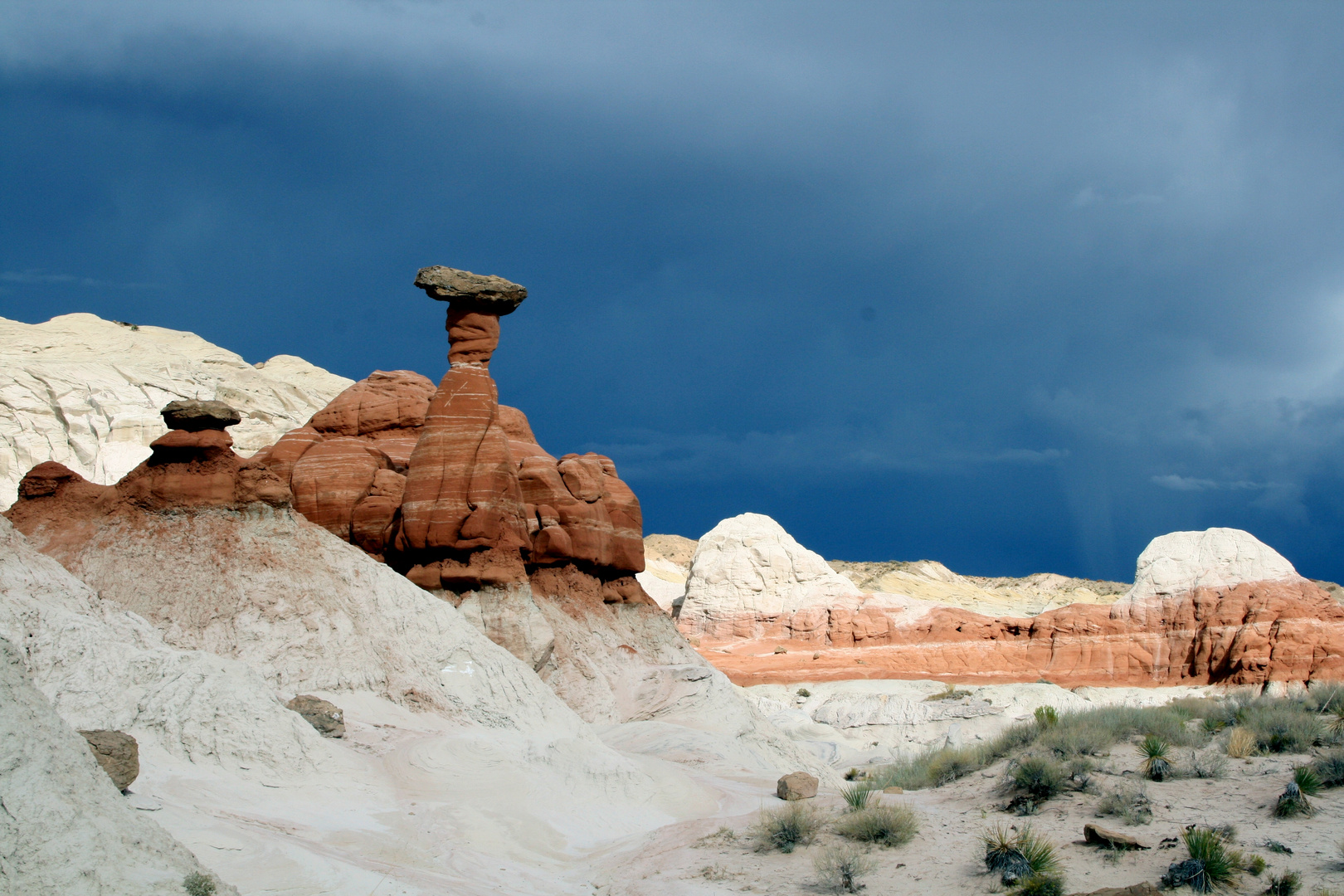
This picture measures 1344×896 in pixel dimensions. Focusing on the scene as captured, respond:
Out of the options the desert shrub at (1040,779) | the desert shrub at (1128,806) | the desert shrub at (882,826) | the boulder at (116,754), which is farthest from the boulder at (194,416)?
the desert shrub at (1128,806)

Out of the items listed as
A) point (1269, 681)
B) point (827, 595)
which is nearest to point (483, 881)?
point (1269, 681)

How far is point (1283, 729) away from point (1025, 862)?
598cm

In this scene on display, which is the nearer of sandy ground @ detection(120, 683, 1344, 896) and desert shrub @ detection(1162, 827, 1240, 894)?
desert shrub @ detection(1162, 827, 1240, 894)

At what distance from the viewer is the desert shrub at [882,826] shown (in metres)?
12.5

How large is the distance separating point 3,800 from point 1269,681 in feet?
175

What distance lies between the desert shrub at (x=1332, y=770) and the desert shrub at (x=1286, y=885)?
112 inches

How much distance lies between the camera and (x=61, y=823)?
8.55 meters

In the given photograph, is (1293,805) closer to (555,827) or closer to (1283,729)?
(1283,729)

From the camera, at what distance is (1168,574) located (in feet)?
194

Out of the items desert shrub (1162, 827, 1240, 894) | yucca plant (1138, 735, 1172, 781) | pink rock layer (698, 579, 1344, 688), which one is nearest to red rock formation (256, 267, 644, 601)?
yucca plant (1138, 735, 1172, 781)

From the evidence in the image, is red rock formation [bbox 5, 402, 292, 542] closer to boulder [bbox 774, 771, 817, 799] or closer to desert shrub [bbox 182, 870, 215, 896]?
boulder [bbox 774, 771, 817, 799]

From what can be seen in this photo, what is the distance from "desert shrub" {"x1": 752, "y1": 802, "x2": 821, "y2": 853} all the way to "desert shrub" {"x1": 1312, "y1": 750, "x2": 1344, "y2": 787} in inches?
226

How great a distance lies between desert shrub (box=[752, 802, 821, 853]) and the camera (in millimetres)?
13102

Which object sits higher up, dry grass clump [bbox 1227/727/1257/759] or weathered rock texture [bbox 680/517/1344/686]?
weathered rock texture [bbox 680/517/1344/686]
